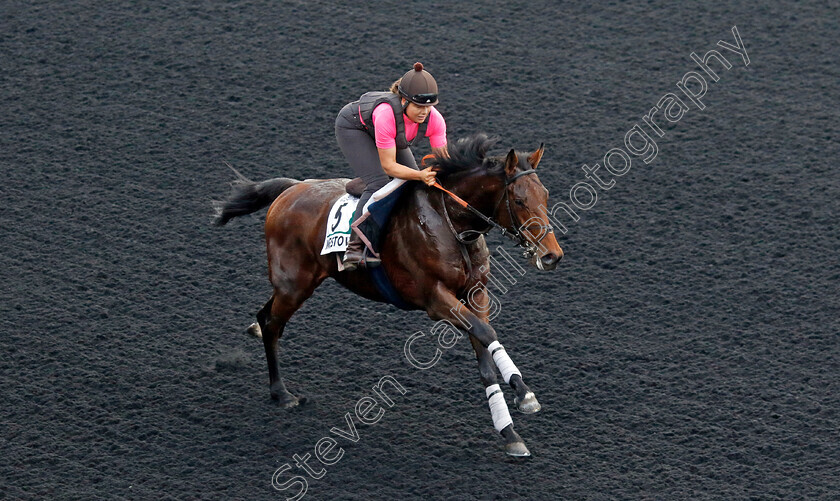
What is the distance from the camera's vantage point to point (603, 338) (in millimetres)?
7602

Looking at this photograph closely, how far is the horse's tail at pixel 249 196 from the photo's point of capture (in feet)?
24.5

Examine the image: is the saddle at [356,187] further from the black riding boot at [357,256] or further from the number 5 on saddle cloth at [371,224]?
the black riding boot at [357,256]

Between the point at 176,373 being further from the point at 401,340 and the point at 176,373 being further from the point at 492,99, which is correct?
the point at 492,99

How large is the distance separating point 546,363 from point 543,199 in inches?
71.6

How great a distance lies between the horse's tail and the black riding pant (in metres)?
0.90

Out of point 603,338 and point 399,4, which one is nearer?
point 603,338

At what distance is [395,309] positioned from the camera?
8102mm

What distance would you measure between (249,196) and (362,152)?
1.25 m

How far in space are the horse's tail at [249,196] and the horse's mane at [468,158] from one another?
1.52 metres

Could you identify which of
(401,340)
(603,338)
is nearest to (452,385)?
(401,340)

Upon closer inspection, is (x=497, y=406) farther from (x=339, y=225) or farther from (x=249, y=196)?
(x=249, y=196)

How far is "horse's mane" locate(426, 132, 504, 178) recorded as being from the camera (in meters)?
6.18

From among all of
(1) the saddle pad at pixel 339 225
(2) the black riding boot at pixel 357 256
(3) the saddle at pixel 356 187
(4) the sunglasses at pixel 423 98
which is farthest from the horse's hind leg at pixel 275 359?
(4) the sunglasses at pixel 423 98

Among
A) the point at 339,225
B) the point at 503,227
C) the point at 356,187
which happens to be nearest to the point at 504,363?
the point at 503,227
